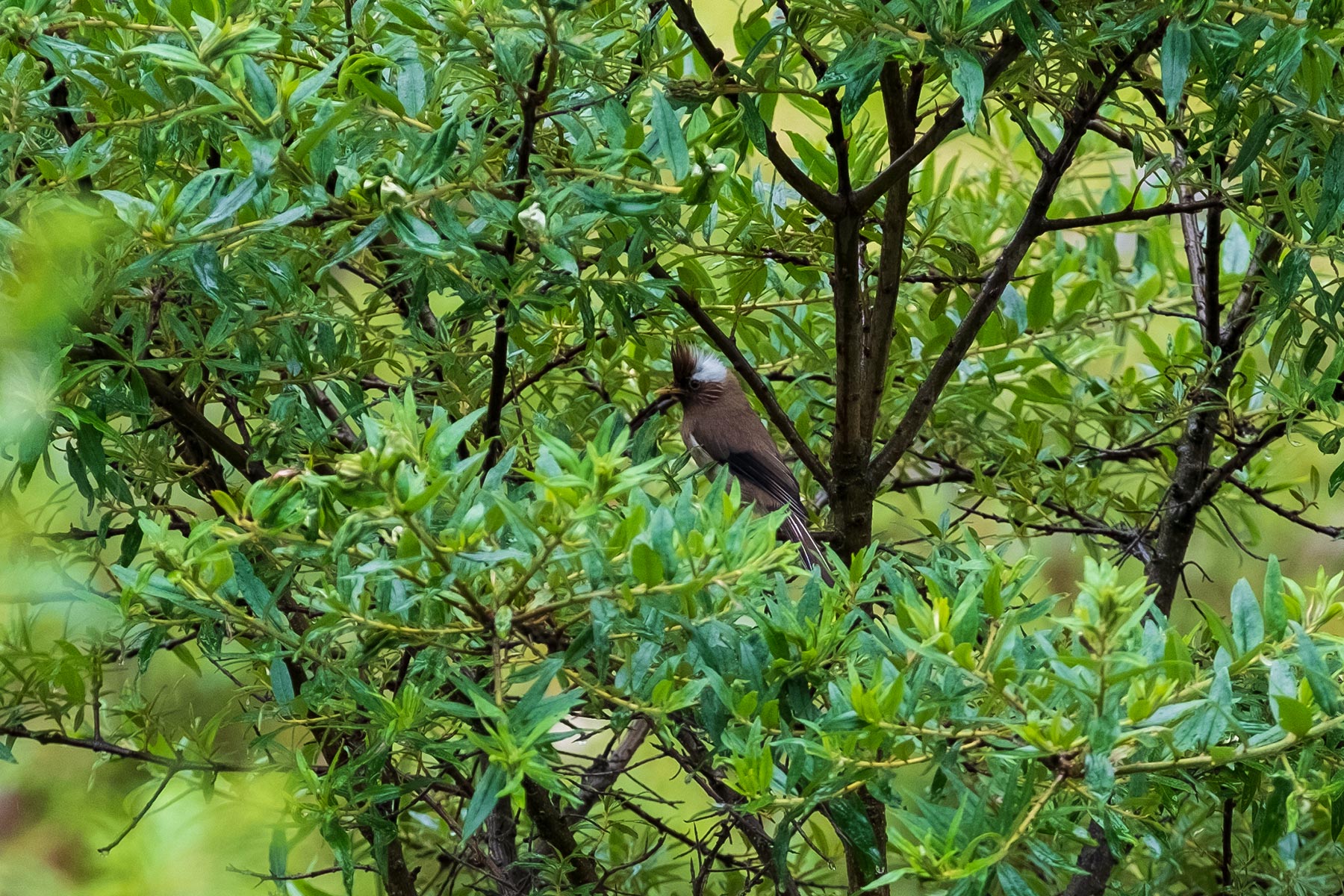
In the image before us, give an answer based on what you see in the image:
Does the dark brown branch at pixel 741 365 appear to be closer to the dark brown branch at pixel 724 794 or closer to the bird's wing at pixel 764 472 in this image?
the dark brown branch at pixel 724 794

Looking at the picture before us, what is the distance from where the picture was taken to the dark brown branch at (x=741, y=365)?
1.55 metres

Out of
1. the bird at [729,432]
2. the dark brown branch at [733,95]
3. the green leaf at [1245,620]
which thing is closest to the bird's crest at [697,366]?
the bird at [729,432]

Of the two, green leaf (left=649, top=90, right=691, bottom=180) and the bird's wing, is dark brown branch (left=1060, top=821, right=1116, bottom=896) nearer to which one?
green leaf (left=649, top=90, right=691, bottom=180)

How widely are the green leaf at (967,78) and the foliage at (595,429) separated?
0.6 inches

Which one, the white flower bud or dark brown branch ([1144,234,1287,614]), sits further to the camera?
dark brown branch ([1144,234,1287,614])

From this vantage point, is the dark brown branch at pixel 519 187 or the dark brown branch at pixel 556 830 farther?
the dark brown branch at pixel 556 830

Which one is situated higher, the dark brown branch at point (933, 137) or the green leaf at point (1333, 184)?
the dark brown branch at point (933, 137)

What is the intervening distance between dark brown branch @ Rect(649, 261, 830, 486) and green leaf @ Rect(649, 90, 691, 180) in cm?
28

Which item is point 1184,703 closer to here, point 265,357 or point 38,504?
point 265,357

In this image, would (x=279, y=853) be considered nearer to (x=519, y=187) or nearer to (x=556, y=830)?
(x=556, y=830)

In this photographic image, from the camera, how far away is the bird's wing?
305 cm

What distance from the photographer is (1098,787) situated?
895mm

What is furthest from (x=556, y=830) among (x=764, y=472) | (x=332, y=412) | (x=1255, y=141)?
(x=764, y=472)

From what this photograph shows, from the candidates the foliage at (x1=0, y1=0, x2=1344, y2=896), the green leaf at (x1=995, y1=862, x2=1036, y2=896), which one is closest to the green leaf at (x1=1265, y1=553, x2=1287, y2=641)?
the foliage at (x1=0, y1=0, x2=1344, y2=896)
